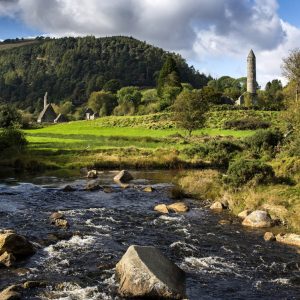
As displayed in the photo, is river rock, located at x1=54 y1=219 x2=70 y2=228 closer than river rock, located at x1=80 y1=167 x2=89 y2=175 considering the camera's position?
Yes

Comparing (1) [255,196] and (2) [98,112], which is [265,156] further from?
(2) [98,112]

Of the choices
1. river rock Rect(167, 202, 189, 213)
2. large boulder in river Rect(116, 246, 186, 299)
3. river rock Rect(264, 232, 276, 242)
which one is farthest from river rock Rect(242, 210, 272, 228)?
large boulder in river Rect(116, 246, 186, 299)

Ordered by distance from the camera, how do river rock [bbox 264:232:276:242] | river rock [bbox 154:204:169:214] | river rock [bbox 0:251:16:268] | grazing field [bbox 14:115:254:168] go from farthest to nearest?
grazing field [bbox 14:115:254:168] → river rock [bbox 154:204:169:214] → river rock [bbox 264:232:276:242] → river rock [bbox 0:251:16:268]

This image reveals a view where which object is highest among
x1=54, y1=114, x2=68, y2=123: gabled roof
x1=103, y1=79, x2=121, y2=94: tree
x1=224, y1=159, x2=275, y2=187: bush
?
x1=103, y1=79, x2=121, y2=94: tree

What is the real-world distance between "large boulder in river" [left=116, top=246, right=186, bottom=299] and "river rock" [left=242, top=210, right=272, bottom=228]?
907 centimetres

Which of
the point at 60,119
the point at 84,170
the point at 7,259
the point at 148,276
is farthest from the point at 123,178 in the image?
the point at 60,119

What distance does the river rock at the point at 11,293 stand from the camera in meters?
14.3

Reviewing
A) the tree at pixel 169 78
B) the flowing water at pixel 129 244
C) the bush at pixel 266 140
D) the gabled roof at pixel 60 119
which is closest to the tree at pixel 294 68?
the bush at pixel 266 140

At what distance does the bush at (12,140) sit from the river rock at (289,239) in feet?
137

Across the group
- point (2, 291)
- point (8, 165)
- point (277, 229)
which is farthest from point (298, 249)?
point (8, 165)

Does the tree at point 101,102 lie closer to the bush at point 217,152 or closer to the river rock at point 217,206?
the bush at point 217,152

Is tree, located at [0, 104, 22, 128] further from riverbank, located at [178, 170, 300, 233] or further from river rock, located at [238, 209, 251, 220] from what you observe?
river rock, located at [238, 209, 251, 220]

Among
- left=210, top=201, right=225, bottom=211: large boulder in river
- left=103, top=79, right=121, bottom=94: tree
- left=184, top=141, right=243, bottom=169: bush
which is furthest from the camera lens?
left=103, top=79, right=121, bottom=94: tree

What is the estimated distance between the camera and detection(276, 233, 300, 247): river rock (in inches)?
835
